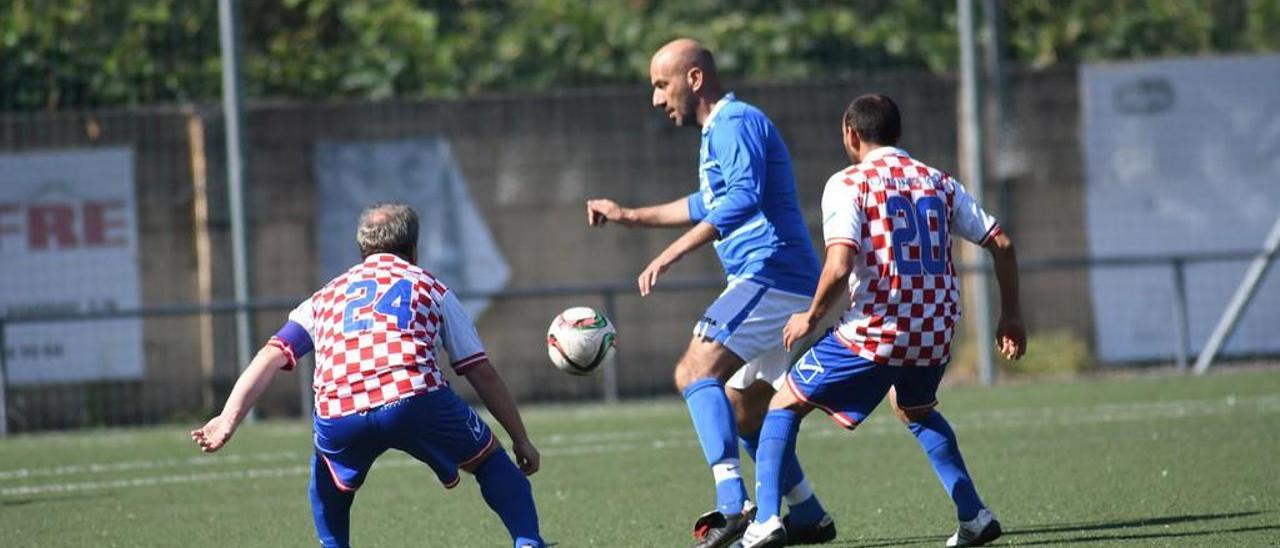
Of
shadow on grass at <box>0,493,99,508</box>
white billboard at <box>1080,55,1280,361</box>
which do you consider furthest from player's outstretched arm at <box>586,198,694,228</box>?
white billboard at <box>1080,55,1280,361</box>

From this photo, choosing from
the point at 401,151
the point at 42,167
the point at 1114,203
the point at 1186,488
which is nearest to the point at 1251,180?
the point at 1114,203

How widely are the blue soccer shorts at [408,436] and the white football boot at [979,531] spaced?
1.82m

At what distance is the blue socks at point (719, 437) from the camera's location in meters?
6.53

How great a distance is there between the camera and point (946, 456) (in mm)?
6750

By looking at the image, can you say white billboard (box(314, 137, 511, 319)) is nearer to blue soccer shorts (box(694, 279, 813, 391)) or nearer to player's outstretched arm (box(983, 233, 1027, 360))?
blue soccer shorts (box(694, 279, 813, 391))

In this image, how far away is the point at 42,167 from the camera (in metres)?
15.4

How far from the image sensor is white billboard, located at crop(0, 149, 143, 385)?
15.2 metres

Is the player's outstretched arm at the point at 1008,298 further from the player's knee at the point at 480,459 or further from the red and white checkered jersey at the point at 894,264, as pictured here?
the player's knee at the point at 480,459

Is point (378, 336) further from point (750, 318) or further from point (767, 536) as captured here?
point (750, 318)

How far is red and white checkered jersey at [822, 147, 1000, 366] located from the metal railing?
866 cm

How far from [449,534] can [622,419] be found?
6111mm

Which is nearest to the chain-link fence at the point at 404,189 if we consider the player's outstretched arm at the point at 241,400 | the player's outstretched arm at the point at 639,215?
the player's outstretched arm at the point at 639,215

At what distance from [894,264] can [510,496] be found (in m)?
1.61

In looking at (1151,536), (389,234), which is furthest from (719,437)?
(1151,536)
